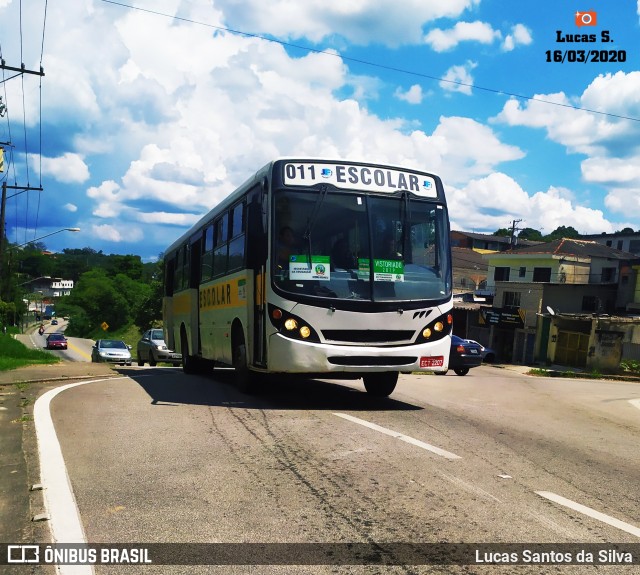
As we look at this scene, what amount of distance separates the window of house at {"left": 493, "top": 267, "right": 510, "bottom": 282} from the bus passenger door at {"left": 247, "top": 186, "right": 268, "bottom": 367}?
55960mm

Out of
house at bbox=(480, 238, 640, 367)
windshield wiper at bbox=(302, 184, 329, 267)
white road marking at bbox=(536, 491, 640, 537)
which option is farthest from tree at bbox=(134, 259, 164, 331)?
white road marking at bbox=(536, 491, 640, 537)

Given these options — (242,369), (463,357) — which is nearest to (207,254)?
(242,369)

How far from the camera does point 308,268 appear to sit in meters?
9.58

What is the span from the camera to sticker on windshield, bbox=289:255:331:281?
376 inches

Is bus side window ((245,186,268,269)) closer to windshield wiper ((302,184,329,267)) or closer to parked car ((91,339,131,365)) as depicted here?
windshield wiper ((302,184,329,267))

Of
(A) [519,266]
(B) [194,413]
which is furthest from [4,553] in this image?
(A) [519,266]

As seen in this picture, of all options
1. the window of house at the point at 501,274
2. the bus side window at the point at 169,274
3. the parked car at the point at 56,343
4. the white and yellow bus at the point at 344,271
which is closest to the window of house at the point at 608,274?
the window of house at the point at 501,274

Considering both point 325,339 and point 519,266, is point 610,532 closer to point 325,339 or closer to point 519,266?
point 325,339

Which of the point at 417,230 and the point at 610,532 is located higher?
the point at 417,230

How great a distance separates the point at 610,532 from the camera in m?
4.59

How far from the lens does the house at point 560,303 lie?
148ft

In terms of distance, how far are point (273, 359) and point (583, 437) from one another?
4.18 meters

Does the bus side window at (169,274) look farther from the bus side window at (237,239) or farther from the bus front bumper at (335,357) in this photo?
the bus front bumper at (335,357)

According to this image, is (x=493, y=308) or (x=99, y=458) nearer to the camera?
(x=99, y=458)
